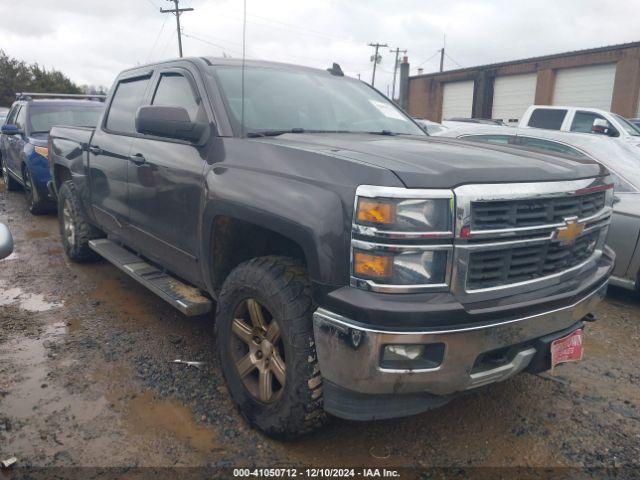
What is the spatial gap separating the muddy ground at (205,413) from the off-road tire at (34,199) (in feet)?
14.2

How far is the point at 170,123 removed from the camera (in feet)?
A: 9.43

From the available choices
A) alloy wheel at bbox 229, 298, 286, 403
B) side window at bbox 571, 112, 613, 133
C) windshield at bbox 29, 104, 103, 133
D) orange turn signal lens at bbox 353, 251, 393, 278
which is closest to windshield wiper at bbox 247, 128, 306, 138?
alloy wheel at bbox 229, 298, 286, 403

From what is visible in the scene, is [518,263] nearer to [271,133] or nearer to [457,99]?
[271,133]

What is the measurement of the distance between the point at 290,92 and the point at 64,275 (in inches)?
131

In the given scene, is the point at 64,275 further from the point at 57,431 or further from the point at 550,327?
the point at 550,327

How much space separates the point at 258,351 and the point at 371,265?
0.92 m

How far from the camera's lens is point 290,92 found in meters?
3.42

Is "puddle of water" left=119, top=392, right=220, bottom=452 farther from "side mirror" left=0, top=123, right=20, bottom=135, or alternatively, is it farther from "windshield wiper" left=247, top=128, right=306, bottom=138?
"side mirror" left=0, top=123, right=20, bottom=135

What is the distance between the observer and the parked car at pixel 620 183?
4496 millimetres

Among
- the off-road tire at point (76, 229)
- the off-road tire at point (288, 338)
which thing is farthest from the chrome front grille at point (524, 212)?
the off-road tire at point (76, 229)

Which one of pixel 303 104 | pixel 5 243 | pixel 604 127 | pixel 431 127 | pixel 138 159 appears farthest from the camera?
pixel 604 127

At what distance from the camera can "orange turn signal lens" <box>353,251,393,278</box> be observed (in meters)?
2.02

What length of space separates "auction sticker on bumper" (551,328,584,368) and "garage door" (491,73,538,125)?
25016 mm

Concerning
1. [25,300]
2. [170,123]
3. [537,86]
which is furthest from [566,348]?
[537,86]
